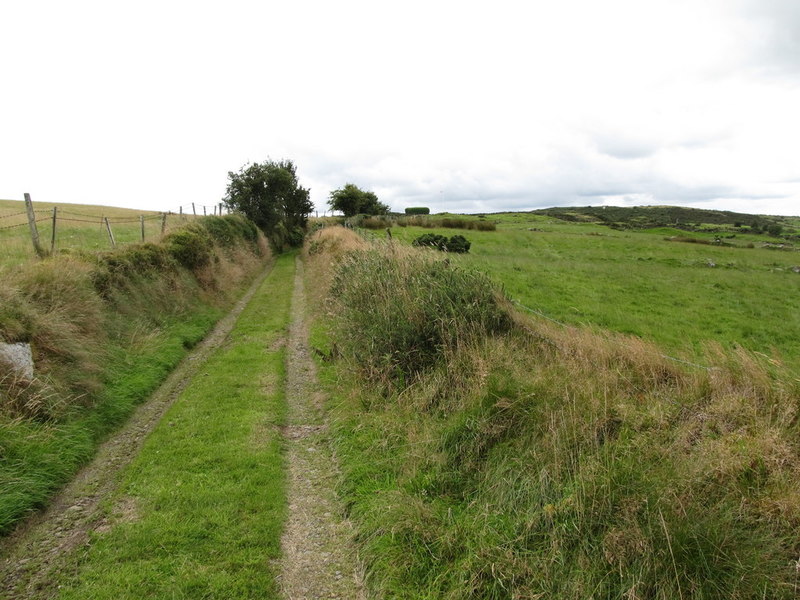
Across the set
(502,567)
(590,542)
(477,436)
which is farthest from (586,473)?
(477,436)

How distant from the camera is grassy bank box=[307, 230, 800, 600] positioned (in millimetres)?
3271

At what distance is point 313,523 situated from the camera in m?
5.06

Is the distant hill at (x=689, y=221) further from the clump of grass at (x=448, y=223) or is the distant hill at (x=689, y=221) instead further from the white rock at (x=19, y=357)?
the white rock at (x=19, y=357)

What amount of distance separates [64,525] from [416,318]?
18.3 feet

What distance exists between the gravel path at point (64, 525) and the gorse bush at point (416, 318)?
3942 millimetres

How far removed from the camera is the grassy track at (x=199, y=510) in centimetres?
409

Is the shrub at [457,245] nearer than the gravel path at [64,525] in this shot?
No

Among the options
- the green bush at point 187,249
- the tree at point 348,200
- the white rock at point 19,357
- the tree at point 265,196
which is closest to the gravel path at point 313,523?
the white rock at point 19,357

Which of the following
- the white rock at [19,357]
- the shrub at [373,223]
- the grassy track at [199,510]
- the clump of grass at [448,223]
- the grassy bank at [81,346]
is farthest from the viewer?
the clump of grass at [448,223]

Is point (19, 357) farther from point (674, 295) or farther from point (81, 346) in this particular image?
point (674, 295)

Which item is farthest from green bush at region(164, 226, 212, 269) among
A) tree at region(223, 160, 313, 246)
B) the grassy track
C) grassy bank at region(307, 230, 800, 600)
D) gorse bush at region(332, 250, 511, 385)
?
tree at region(223, 160, 313, 246)

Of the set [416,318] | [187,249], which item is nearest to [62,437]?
[416,318]

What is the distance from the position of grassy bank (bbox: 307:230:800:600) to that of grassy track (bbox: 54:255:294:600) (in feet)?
3.49

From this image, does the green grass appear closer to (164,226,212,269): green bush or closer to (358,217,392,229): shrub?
(164,226,212,269): green bush
